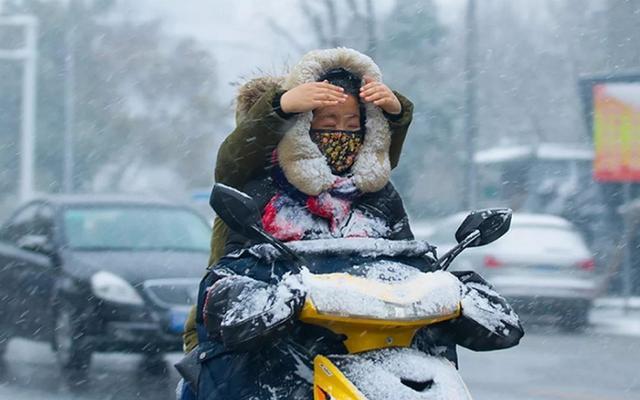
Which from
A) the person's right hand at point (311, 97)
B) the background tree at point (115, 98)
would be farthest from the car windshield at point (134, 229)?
the background tree at point (115, 98)

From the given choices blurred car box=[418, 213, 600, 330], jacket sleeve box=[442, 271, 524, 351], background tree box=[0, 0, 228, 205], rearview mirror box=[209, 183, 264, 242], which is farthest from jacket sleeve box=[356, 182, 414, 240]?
background tree box=[0, 0, 228, 205]

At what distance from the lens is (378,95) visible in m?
3.97

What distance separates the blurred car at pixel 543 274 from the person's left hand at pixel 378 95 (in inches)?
575

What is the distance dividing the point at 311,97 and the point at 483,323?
804 millimetres

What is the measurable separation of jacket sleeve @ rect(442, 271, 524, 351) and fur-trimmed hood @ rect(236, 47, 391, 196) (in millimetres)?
448

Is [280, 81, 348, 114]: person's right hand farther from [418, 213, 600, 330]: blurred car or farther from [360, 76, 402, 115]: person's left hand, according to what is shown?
[418, 213, 600, 330]: blurred car

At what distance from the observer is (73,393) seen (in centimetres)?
1055

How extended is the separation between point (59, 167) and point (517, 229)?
25076 millimetres

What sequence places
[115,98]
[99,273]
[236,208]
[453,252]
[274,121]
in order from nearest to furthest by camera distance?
[236,208], [453,252], [274,121], [99,273], [115,98]

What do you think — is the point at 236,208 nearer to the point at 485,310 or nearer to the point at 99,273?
the point at 485,310

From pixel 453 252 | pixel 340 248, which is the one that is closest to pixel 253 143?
pixel 340 248

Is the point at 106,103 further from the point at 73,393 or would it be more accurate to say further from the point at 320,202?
the point at 320,202

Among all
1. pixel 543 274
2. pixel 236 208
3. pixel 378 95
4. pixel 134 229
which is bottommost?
pixel 543 274

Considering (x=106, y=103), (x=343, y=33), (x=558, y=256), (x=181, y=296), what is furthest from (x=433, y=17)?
(x=181, y=296)
